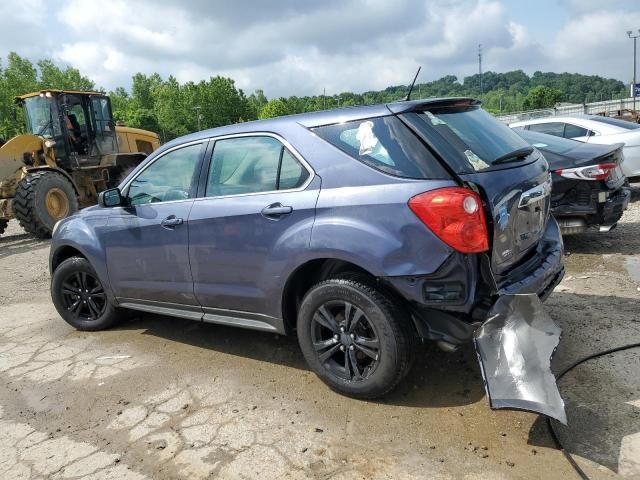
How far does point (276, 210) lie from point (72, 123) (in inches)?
414

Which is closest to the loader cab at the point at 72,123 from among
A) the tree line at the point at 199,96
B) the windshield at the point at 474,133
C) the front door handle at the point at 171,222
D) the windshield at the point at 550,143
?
the front door handle at the point at 171,222

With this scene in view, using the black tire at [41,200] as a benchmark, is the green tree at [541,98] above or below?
above

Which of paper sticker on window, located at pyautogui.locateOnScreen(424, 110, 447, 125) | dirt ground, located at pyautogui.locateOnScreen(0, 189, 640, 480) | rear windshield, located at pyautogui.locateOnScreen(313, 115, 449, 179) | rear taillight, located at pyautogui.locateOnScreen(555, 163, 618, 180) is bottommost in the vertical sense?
dirt ground, located at pyautogui.locateOnScreen(0, 189, 640, 480)

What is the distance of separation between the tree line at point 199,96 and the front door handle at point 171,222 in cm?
4415

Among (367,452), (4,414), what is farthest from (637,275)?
(4,414)

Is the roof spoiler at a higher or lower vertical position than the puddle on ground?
higher

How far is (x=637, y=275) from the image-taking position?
5.16 m

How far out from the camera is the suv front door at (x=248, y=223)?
3334 millimetres

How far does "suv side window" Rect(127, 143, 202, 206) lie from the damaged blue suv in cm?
2

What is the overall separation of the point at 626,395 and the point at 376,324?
4.98 feet

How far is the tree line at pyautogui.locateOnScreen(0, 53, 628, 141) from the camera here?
167ft

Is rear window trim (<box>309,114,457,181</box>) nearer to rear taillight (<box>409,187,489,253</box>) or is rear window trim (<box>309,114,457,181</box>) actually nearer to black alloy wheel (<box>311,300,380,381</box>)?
rear taillight (<box>409,187,489,253</box>)

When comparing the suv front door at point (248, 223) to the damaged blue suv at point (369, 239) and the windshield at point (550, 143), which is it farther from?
the windshield at point (550, 143)

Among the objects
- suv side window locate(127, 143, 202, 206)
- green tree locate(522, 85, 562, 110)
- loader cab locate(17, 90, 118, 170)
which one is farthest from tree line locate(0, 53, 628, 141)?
suv side window locate(127, 143, 202, 206)
